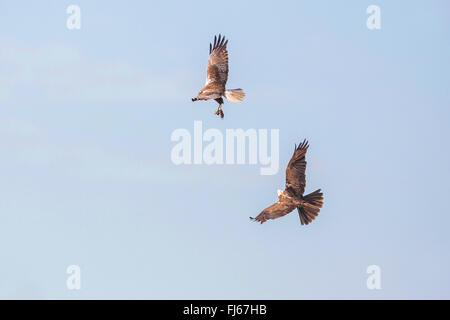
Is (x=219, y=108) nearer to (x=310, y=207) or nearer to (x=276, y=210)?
(x=276, y=210)

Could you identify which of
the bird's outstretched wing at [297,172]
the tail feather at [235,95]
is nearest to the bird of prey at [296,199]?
the bird's outstretched wing at [297,172]

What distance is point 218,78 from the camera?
3875cm

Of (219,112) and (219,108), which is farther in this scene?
(219,108)

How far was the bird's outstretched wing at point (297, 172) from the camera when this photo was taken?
35.7 meters

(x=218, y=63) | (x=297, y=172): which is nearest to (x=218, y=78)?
(x=218, y=63)

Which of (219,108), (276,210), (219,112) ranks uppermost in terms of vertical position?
(219,108)

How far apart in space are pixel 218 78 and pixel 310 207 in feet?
19.3

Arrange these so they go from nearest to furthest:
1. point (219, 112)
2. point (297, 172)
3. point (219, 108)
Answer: point (297, 172)
point (219, 112)
point (219, 108)

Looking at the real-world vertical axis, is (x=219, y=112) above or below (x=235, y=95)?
below

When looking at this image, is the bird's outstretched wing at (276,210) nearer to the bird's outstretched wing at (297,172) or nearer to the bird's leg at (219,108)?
the bird's outstretched wing at (297,172)

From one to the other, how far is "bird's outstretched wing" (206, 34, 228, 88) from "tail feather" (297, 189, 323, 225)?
17.1 feet

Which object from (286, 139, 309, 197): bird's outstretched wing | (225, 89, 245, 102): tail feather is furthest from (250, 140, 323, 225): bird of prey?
(225, 89, 245, 102): tail feather
